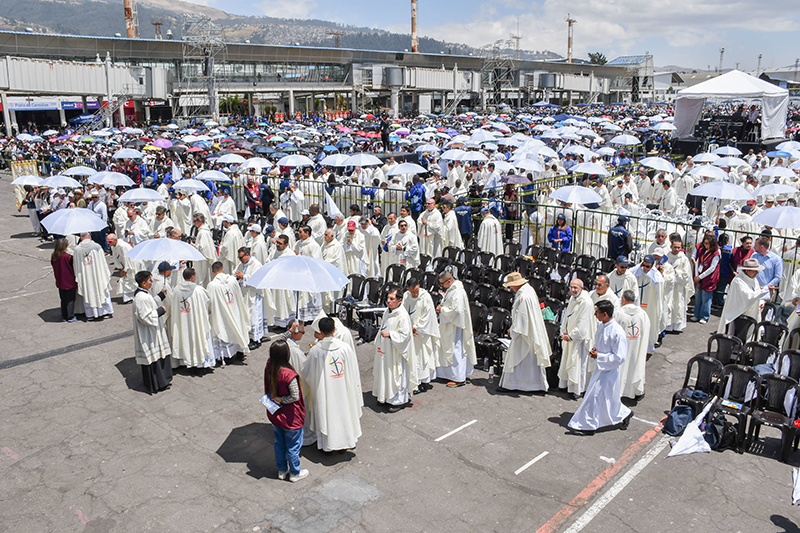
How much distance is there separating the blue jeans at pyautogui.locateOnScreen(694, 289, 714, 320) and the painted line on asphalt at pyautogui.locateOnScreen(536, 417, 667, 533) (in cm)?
450

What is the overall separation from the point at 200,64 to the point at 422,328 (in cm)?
6005

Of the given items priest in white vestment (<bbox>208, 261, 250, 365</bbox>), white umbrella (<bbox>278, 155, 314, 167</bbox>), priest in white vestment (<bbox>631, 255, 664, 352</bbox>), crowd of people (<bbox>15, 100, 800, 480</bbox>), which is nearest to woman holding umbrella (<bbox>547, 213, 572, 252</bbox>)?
crowd of people (<bbox>15, 100, 800, 480</bbox>)

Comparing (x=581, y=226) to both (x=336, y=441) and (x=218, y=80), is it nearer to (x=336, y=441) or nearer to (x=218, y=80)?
(x=336, y=441)

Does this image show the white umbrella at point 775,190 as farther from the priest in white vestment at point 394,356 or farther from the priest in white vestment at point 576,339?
the priest in white vestment at point 394,356

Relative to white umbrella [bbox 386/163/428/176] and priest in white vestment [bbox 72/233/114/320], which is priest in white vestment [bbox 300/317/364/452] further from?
white umbrella [bbox 386/163/428/176]

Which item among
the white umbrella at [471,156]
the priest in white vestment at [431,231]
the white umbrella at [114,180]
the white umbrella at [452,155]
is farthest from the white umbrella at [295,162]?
the priest in white vestment at [431,231]

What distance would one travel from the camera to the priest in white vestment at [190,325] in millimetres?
9188

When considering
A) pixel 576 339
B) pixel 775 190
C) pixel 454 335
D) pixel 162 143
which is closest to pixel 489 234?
pixel 454 335

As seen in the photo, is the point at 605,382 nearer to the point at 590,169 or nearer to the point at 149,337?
the point at 149,337

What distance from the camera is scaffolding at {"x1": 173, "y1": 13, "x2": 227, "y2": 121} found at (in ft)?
173

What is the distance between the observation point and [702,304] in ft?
37.9

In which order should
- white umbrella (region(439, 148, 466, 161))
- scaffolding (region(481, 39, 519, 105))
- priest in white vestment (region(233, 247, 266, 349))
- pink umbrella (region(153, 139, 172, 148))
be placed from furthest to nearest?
scaffolding (region(481, 39, 519, 105)) → pink umbrella (region(153, 139, 172, 148)) → white umbrella (region(439, 148, 466, 161)) → priest in white vestment (region(233, 247, 266, 349))

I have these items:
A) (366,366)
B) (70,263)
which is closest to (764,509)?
(366,366)

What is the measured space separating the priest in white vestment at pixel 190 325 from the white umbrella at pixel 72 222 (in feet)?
10.2
